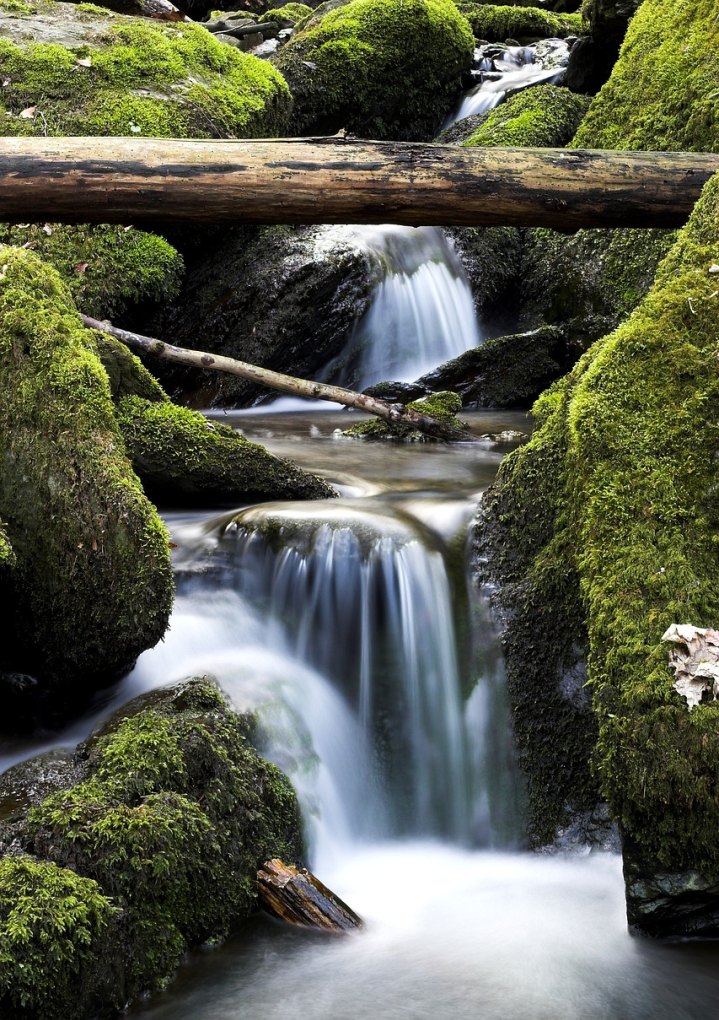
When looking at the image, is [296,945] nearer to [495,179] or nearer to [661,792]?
[661,792]

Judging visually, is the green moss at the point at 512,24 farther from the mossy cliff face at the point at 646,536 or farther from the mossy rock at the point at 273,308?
the mossy cliff face at the point at 646,536

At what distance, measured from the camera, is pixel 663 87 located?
8.06 m

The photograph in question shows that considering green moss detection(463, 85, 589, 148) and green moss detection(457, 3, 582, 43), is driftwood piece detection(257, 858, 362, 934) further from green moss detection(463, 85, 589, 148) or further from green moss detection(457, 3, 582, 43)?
green moss detection(457, 3, 582, 43)

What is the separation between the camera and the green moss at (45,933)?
103 inches

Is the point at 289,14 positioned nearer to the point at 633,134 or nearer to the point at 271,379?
the point at 633,134

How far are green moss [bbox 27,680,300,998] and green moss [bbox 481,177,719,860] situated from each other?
45.8 inches

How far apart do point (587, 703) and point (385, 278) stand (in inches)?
253

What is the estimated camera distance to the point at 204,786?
11.2 ft

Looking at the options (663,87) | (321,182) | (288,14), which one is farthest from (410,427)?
(288,14)

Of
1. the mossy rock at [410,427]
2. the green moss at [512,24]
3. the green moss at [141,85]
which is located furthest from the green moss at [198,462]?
the green moss at [512,24]

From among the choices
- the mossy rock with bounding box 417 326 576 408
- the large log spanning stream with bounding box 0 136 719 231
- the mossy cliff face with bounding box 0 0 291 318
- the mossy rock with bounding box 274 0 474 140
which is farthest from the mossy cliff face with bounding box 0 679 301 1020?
the mossy rock with bounding box 274 0 474 140

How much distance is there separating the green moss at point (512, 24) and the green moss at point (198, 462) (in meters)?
12.3

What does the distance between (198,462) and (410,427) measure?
246 cm

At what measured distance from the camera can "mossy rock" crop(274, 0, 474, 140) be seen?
39.3 ft
